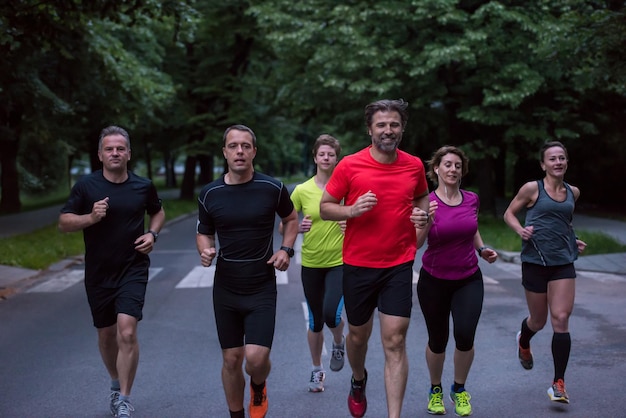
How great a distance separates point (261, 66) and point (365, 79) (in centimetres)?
1822

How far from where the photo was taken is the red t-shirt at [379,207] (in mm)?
4922

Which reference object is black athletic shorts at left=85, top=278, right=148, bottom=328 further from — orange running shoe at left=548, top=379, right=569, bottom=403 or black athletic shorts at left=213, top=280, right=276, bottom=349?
orange running shoe at left=548, top=379, right=569, bottom=403

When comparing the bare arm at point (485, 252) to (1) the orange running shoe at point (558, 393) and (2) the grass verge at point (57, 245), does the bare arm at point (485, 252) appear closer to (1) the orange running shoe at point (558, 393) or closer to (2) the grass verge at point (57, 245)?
(1) the orange running shoe at point (558, 393)

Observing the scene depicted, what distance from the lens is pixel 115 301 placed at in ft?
18.5

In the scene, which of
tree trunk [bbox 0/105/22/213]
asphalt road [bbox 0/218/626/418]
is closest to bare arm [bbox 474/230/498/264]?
asphalt road [bbox 0/218/626/418]

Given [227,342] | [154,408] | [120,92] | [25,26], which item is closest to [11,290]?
[25,26]

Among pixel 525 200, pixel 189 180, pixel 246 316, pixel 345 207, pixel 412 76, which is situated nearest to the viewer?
pixel 345 207

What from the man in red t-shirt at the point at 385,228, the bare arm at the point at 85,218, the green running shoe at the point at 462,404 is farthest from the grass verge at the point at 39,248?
the man in red t-shirt at the point at 385,228

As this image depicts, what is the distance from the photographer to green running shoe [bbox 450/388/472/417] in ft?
18.2

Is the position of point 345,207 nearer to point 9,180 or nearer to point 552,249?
point 552,249

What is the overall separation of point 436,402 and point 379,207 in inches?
64.7

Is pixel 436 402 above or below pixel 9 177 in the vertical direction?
above

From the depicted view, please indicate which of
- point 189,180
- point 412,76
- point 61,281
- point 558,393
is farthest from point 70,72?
point 558,393

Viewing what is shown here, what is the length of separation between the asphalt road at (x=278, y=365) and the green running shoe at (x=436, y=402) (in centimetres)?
8
